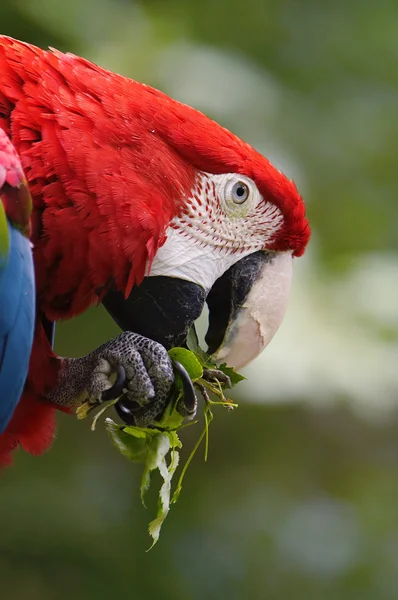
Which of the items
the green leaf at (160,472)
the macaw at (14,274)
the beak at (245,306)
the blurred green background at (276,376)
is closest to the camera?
the macaw at (14,274)

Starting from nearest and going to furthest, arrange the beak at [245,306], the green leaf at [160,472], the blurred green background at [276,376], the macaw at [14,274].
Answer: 1. the macaw at [14,274]
2. the green leaf at [160,472]
3. the beak at [245,306]
4. the blurred green background at [276,376]

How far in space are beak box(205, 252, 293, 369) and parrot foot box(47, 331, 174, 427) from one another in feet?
0.44

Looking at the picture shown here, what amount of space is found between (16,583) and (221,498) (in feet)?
1.80

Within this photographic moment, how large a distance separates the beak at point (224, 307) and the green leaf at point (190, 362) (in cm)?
3

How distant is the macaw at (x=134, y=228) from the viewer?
98 centimetres

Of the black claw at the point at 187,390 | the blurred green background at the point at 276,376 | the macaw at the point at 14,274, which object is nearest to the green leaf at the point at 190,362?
the black claw at the point at 187,390

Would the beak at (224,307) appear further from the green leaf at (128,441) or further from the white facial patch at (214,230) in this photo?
the green leaf at (128,441)

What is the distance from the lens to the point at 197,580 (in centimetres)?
206

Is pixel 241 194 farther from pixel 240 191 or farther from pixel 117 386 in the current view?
pixel 117 386

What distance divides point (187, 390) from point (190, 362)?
0.12 feet

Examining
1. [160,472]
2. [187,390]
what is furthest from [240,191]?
[160,472]

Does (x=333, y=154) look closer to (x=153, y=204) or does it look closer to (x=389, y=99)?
(x=389, y=99)

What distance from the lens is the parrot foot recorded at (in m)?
1.01

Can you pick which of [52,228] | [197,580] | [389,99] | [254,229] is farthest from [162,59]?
[197,580]
